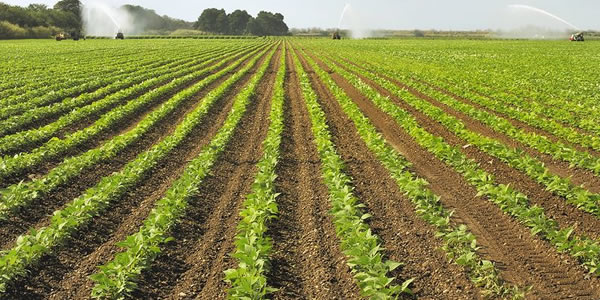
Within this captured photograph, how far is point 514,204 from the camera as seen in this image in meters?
7.17

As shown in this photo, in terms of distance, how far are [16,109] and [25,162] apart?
708cm

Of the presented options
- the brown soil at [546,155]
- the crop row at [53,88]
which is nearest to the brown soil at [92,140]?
the crop row at [53,88]

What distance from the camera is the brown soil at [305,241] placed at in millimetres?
5305

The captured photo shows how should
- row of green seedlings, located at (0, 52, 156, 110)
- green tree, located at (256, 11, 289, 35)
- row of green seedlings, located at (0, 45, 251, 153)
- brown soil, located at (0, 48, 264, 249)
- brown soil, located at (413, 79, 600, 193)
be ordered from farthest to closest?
green tree, located at (256, 11, 289, 35) → row of green seedlings, located at (0, 52, 156, 110) → row of green seedlings, located at (0, 45, 251, 153) → brown soil, located at (413, 79, 600, 193) → brown soil, located at (0, 48, 264, 249)

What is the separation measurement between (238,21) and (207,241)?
186 m

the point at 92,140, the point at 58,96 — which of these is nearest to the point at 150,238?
the point at 92,140

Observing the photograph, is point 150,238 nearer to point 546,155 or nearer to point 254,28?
point 546,155

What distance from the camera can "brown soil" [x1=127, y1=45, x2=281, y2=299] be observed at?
5.32m

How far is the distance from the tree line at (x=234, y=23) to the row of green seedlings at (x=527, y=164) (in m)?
169

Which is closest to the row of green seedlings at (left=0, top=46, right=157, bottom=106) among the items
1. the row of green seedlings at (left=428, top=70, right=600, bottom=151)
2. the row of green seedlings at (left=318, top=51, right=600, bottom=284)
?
the row of green seedlings at (left=318, top=51, right=600, bottom=284)

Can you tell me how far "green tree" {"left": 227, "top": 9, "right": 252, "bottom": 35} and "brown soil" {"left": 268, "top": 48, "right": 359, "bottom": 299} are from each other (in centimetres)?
17791

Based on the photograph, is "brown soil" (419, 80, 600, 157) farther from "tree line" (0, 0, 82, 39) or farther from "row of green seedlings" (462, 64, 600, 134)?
"tree line" (0, 0, 82, 39)

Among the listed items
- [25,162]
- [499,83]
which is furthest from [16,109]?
[499,83]

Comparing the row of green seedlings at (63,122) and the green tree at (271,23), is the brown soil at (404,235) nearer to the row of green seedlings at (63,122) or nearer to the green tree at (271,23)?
the row of green seedlings at (63,122)
